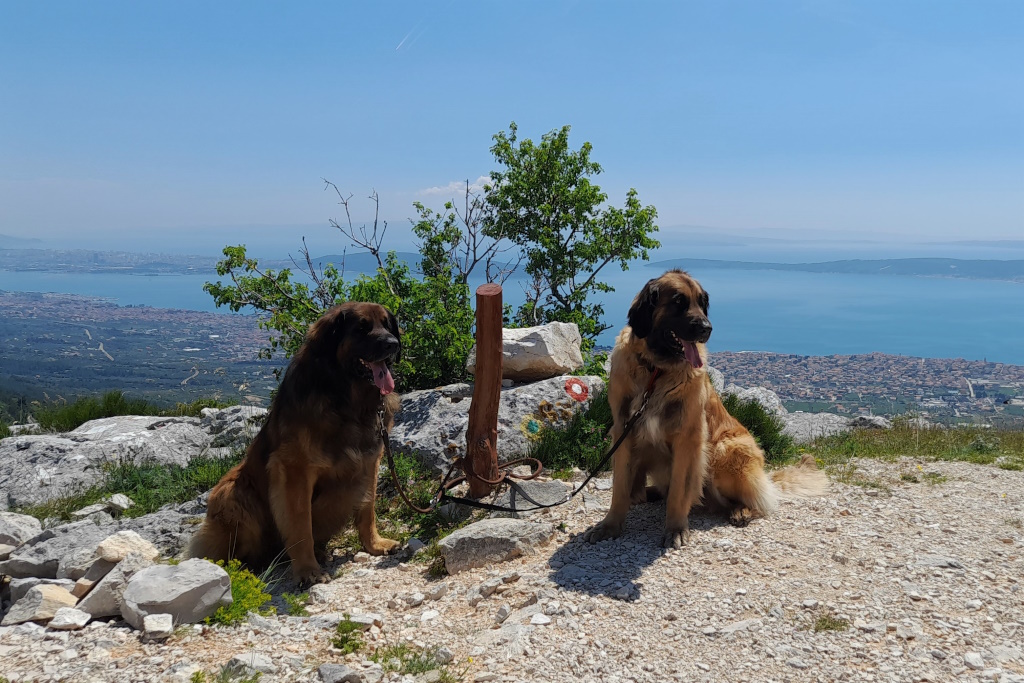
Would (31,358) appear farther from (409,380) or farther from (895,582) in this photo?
(895,582)

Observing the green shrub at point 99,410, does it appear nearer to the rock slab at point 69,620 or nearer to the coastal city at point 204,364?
the rock slab at point 69,620

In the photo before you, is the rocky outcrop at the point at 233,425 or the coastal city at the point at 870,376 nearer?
the rocky outcrop at the point at 233,425

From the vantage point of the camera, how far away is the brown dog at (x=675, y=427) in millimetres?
4949

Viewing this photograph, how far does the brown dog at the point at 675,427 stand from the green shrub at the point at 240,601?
102 inches

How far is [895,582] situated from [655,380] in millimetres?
2097

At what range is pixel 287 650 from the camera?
3.78 meters

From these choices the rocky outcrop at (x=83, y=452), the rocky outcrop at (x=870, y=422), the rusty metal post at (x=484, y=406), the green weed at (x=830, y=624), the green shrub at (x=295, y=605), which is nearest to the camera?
the green weed at (x=830, y=624)

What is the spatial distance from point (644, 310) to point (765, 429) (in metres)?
4.34

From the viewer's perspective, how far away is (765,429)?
336 inches

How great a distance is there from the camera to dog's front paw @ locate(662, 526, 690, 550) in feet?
17.4

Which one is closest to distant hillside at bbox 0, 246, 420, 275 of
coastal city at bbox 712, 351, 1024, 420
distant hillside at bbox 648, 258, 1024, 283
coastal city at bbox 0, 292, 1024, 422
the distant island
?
the distant island

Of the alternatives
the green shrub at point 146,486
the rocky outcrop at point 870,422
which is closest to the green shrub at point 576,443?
the green shrub at point 146,486

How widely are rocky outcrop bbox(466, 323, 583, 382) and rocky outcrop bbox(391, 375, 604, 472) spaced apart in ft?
1.21

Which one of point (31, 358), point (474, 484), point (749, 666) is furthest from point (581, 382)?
point (31, 358)
